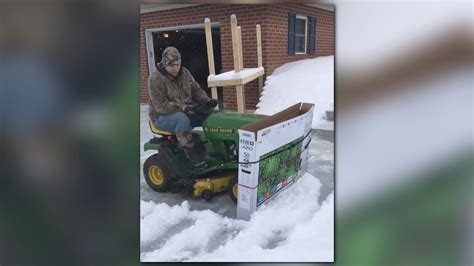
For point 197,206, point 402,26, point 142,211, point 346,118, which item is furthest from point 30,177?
point 402,26

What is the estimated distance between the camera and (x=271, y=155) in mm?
2111

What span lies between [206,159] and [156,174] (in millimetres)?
298

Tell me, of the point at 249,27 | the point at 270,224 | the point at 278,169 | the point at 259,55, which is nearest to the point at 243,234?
the point at 270,224

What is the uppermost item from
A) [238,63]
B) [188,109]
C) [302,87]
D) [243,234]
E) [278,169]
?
[238,63]

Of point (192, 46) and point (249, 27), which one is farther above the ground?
point (249, 27)

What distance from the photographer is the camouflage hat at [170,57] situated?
2.17 m

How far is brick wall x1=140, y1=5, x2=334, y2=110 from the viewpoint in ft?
7.06

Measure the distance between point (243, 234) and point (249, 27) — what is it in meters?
1.17

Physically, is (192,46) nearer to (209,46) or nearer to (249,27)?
(209,46)

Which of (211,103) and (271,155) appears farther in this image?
(211,103)

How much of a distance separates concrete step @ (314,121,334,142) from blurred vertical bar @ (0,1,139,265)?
1.03 meters

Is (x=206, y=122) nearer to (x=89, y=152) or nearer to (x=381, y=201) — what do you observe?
(x=89, y=152)

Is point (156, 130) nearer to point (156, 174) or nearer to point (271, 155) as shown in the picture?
point (156, 174)

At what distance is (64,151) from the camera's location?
7.07ft
